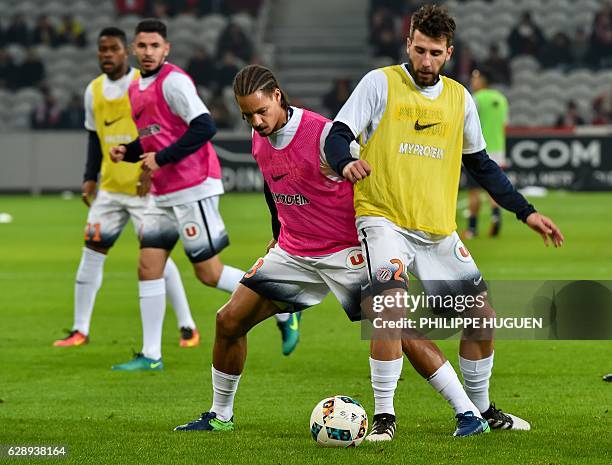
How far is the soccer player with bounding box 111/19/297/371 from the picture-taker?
8.59 metres

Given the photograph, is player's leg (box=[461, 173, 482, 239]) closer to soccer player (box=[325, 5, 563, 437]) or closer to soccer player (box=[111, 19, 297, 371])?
soccer player (box=[111, 19, 297, 371])

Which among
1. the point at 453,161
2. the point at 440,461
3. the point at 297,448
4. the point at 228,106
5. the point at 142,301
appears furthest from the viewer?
the point at 228,106

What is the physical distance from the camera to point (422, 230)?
617 cm

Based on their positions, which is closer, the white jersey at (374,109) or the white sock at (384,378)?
the white sock at (384,378)

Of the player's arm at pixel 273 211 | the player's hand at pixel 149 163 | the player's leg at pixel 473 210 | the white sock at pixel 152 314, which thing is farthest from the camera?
the player's leg at pixel 473 210

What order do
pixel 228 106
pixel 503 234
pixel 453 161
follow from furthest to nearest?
pixel 228 106 → pixel 503 234 → pixel 453 161

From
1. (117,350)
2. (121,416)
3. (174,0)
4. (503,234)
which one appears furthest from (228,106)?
(121,416)

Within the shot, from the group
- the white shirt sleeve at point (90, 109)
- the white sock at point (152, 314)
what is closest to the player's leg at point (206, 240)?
the white sock at point (152, 314)

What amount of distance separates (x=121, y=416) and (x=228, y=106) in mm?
22235

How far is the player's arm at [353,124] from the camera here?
18.4ft

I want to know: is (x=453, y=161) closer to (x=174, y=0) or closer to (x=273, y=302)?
(x=273, y=302)

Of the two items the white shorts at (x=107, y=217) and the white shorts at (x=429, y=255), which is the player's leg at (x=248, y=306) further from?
the white shorts at (x=107, y=217)

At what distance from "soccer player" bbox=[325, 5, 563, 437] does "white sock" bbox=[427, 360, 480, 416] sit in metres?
0.05

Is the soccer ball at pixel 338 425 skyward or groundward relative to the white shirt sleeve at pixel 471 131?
groundward
